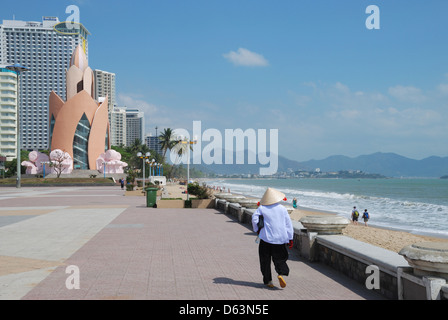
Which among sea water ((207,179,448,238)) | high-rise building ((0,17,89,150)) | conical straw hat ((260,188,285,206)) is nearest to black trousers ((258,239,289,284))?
conical straw hat ((260,188,285,206))

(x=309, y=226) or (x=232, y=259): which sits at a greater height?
(x=309, y=226)

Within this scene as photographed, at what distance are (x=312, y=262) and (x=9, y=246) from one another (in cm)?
676

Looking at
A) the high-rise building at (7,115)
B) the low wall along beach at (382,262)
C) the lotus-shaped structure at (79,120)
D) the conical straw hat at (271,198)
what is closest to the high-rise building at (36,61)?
the high-rise building at (7,115)

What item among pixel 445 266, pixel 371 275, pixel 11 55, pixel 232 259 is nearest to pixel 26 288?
pixel 232 259

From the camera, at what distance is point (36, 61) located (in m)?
171

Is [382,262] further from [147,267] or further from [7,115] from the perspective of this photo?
[7,115]

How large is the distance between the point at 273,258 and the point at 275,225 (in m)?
0.48

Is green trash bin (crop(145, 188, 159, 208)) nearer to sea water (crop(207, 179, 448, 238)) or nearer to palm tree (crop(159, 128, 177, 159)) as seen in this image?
sea water (crop(207, 179, 448, 238))

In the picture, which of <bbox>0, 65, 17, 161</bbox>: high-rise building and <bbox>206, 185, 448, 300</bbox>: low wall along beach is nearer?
<bbox>206, 185, 448, 300</bbox>: low wall along beach

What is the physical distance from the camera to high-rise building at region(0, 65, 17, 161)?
112688 millimetres

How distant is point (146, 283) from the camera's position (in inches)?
244

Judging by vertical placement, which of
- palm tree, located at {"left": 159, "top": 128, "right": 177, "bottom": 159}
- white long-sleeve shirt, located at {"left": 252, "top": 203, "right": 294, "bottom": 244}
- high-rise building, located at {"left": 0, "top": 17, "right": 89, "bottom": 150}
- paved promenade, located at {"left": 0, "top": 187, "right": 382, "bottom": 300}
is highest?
high-rise building, located at {"left": 0, "top": 17, "right": 89, "bottom": 150}

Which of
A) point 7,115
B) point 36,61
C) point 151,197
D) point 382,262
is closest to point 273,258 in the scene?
point 382,262
